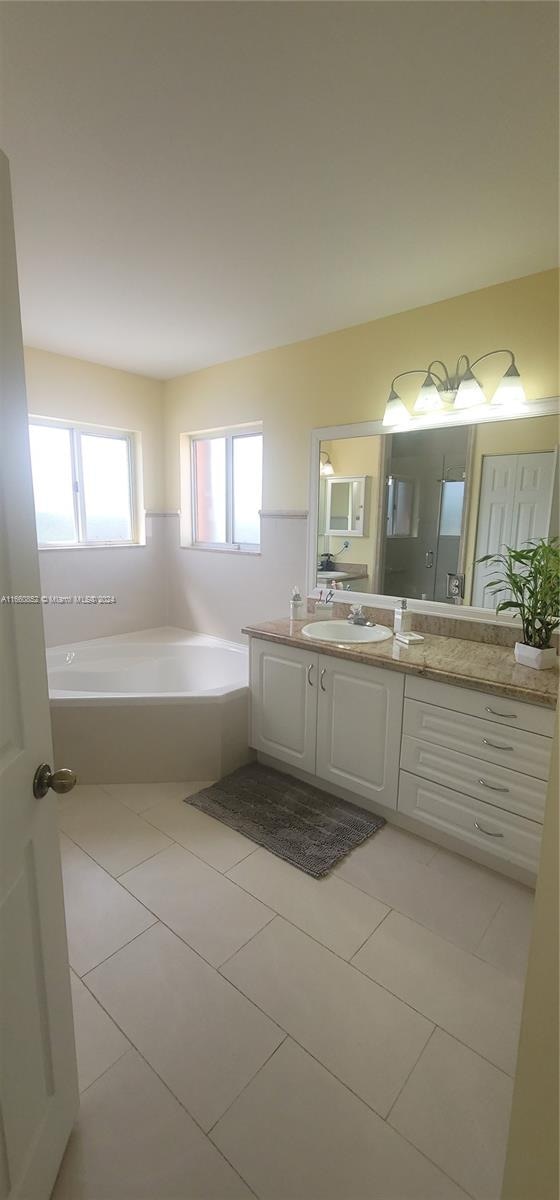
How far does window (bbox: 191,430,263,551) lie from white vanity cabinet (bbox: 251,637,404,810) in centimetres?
116

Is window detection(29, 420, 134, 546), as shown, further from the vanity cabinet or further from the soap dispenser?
the soap dispenser

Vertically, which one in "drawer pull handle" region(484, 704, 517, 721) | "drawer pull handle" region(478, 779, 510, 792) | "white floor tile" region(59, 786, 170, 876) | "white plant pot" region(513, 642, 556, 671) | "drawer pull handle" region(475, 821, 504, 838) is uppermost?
"white plant pot" region(513, 642, 556, 671)

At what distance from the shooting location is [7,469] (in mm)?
782

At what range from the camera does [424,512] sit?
2.40 m

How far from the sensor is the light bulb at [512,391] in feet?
6.68

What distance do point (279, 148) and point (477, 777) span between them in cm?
217

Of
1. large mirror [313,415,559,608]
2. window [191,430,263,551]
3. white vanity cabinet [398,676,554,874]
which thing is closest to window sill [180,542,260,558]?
window [191,430,263,551]

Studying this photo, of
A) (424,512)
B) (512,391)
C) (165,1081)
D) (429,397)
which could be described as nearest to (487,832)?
(165,1081)

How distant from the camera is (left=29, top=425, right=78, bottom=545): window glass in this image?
3168 millimetres

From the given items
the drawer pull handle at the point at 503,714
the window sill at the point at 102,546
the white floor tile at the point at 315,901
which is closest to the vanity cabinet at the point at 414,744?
the drawer pull handle at the point at 503,714

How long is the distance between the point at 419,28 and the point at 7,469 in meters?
1.28

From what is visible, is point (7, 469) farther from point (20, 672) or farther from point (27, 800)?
point (27, 800)

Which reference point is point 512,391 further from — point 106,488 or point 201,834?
point 106,488

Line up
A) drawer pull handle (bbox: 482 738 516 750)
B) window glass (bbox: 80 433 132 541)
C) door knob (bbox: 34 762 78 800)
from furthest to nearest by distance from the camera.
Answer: window glass (bbox: 80 433 132 541) → drawer pull handle (bbox: 482 738 516 750) → door knob (bbox: 34 762 78 800)
